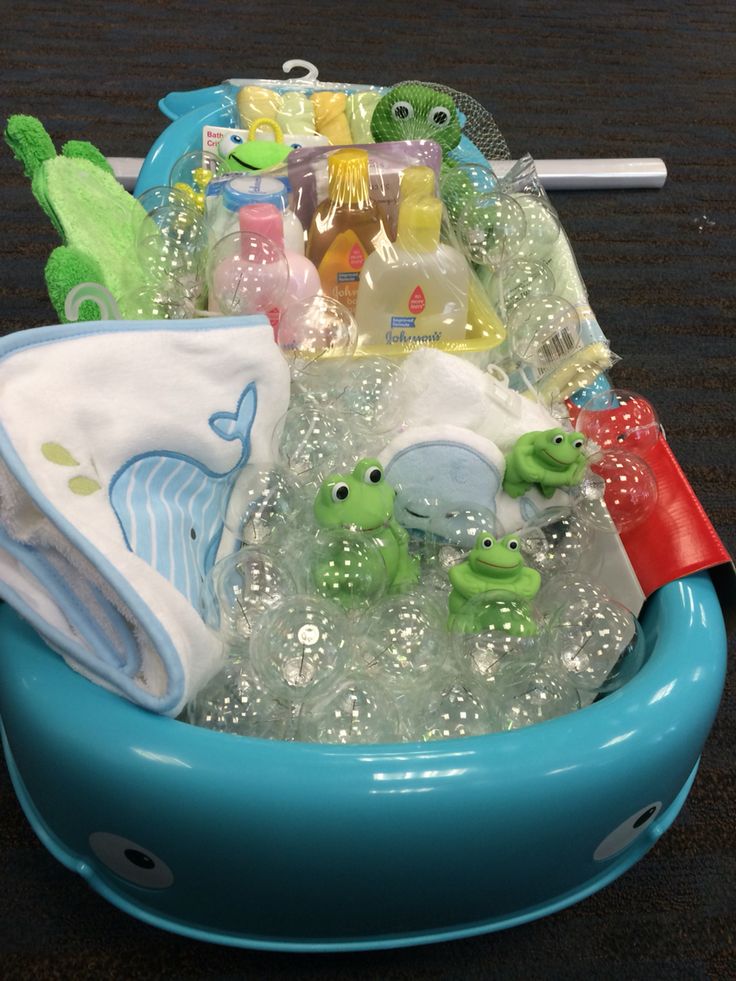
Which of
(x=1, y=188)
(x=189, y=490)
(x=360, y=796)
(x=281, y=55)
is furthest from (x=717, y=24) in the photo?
(x=360, y=796)

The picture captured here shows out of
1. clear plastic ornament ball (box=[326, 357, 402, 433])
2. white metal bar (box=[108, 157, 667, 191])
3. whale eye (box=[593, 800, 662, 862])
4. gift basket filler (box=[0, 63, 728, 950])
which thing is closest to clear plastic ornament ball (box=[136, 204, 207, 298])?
gift basket filler (box=[0, 63, 728, 950])

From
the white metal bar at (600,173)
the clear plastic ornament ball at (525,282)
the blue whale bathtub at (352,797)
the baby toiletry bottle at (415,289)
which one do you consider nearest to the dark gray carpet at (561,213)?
the white metal bar at (600,173)

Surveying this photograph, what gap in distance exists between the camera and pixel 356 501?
82cm

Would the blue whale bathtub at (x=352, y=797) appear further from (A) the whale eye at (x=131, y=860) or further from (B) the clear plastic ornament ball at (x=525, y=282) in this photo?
(B) the clear plastic ornament ball at (x=525, y=282)

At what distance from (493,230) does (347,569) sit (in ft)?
1.99

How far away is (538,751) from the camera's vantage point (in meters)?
0.69

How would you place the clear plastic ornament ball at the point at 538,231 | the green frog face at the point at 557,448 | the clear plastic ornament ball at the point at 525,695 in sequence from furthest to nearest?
the clear plastic ornament ball at the point at 538,231, the green frog face at the point at 557,448, the clear plastic ornament ball at the point at 525,695

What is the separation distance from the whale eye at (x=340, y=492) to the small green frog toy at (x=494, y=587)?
0.12 m

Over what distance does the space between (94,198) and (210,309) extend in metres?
0.22

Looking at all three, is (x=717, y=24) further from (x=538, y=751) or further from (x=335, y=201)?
(x=538, y=751)

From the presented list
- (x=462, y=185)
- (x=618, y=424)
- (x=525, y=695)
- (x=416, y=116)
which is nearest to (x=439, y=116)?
(x=416, y=116)

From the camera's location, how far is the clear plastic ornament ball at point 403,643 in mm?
776

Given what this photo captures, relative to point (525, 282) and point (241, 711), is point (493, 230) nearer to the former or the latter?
point (525, 282)

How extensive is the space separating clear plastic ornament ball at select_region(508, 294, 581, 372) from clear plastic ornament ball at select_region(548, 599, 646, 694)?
382 millimetres
